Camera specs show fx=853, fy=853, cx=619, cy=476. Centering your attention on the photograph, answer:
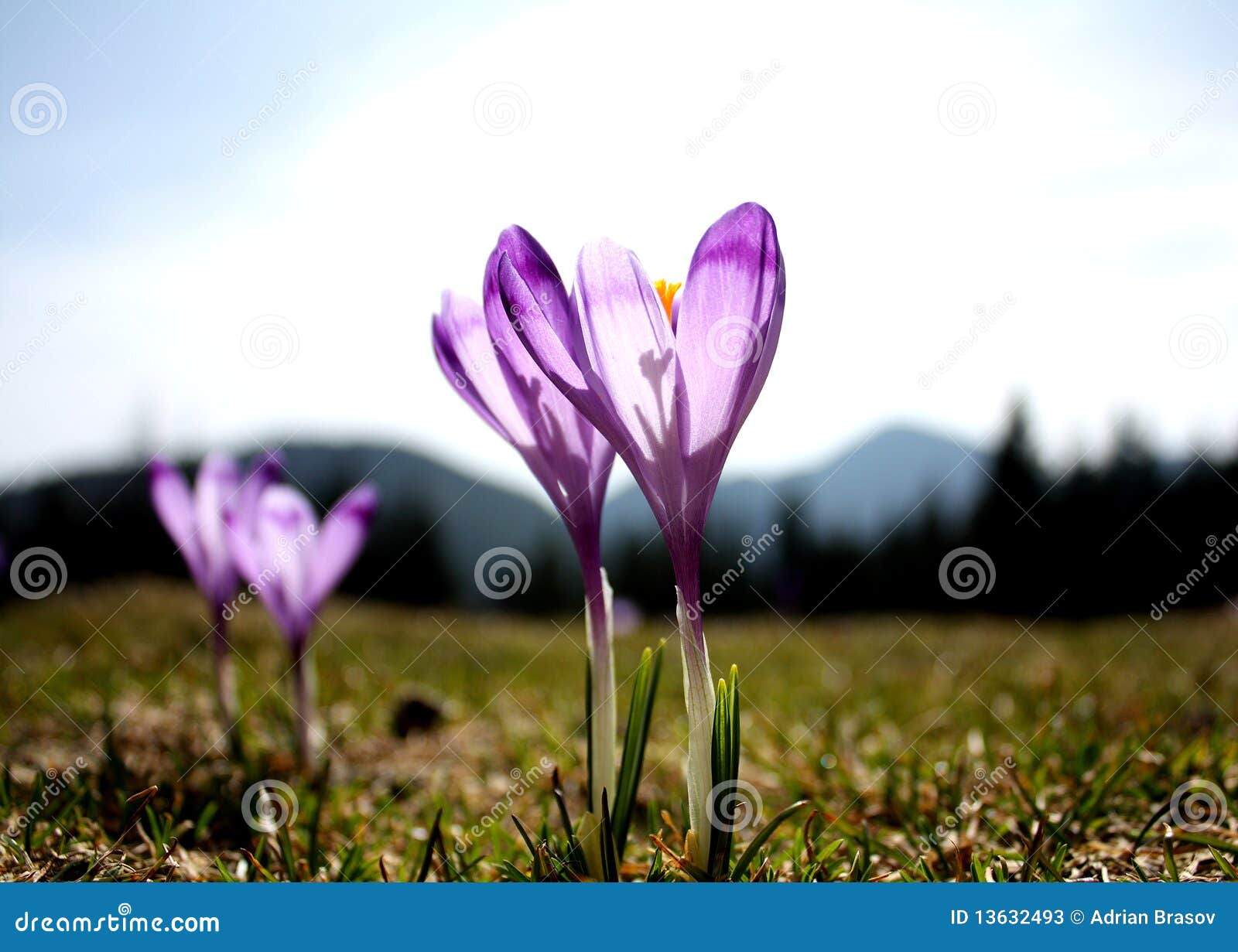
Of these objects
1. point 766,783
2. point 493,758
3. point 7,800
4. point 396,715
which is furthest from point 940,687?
point 7,800

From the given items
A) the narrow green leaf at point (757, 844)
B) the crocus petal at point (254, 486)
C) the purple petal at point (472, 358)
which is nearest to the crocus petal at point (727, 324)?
the purple petal at point (472, 358)

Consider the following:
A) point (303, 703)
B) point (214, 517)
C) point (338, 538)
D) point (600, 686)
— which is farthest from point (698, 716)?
point (214, 517)

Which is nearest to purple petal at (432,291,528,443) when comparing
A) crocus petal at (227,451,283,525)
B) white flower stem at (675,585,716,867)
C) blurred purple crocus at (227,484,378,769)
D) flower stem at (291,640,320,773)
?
white flower stem at (675,585,716,867)

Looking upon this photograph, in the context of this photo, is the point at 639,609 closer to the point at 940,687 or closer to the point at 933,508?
the point at 940,687

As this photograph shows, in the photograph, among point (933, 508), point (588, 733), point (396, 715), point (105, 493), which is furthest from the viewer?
point (933, 508)

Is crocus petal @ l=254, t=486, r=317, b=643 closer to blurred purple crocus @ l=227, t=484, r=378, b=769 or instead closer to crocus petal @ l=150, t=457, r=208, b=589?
blurred purple crocus @ l=227, t=484, r=378, b=769

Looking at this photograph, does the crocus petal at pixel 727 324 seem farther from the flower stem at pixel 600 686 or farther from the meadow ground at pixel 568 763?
the meadow ground at pixel 568 763
